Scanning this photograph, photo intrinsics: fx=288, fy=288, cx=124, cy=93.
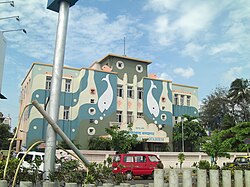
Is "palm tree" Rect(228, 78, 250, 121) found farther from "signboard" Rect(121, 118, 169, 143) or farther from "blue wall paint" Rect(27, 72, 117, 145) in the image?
"blue wall paint" Rect(27, 72, 117, 145)

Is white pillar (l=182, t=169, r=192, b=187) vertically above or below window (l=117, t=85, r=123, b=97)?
below

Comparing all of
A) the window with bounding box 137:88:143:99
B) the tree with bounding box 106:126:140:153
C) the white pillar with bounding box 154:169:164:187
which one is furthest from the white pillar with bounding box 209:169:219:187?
the window with bounding box 137:88:143:99

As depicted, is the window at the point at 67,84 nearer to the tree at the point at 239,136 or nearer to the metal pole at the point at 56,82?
the tree at the point at 239,136

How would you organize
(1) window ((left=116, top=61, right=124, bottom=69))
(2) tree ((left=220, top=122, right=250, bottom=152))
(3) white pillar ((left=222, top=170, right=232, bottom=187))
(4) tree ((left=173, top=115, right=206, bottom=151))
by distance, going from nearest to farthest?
(3) white pillar ((left=222, top=170, right=232, bottom=187)) → (1) window ((left=116, top=61, right=124, bottom=69)) → (2) tree ((left=220, top=122, right=250, bottom=152)) → (4) tree ((left=173, top=115, right=206, bottom=151))

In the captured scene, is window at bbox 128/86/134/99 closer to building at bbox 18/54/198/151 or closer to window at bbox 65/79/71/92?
building at bbox 18/54/198/151

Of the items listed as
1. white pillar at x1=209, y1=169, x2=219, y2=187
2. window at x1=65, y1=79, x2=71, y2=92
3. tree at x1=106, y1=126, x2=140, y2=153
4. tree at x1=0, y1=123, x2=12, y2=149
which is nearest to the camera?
white pillar at x1=209, y1=169, x2=219, y2=187

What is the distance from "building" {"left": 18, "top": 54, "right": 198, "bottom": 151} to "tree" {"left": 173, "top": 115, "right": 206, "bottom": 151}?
0.97m

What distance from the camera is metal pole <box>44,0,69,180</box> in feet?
18.8

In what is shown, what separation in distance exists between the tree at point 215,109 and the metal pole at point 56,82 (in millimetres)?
45556

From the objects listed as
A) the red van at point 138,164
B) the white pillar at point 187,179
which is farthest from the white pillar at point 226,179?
the red van at point 138,164

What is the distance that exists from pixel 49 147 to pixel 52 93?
1123mm

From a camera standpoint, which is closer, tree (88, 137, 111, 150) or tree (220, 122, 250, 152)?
tree (88, 137, 111, 150)

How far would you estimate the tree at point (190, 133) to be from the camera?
1310 inches

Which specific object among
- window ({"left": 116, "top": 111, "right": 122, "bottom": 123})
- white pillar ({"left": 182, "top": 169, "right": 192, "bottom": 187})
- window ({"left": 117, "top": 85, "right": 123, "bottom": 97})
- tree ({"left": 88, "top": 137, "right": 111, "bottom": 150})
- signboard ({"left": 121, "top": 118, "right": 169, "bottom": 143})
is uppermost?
window ({"left": 117, "top": 85, "right": 123, "bottom": 97})
